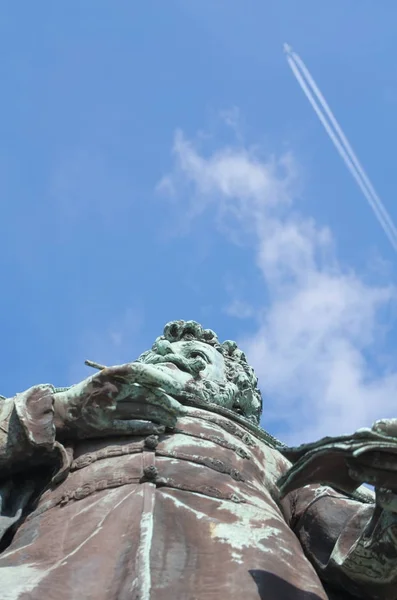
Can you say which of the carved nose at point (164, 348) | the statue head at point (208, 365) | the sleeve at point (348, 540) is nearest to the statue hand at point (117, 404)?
the statue head at point (208, 365)

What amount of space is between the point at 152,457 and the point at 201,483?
39 centimetres

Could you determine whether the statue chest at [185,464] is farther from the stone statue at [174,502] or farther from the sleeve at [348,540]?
the sleeve at [348,540]

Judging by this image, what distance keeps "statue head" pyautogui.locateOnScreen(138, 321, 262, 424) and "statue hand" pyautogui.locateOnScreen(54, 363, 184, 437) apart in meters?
0.91

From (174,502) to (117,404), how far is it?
3.47 ft

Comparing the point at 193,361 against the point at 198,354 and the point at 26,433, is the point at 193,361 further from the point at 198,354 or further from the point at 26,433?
the point at 26,433

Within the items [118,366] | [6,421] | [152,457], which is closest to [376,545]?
[152,457]

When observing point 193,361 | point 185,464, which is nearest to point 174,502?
point 185,464

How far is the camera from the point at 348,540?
19.0 feet


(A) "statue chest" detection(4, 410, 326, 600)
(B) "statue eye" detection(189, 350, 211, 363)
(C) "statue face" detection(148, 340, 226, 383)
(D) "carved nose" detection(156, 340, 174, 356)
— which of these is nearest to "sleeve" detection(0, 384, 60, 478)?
(A) "statue chest" detection(4, 410, 326, 600)

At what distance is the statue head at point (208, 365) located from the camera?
788 cm

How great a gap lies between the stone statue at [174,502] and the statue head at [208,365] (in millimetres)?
234

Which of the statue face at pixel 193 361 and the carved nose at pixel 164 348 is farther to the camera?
the carved nose at pixel 164 348

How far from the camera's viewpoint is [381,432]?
492 centimetres

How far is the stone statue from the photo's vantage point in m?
4.83
